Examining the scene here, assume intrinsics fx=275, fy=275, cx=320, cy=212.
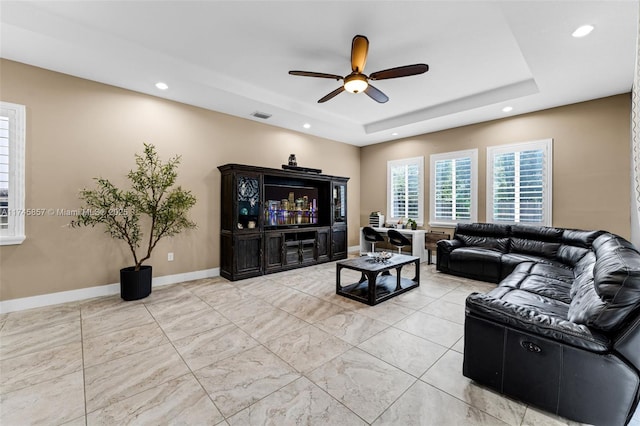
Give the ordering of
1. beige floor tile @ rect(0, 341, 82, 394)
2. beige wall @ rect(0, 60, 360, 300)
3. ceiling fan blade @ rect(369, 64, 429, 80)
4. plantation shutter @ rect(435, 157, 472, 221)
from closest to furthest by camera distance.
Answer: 1. beige floor tile @ rect(0, 341, 82, 394)
2. ceiling fan blade @ rect(369, 64, 429, 80)
3. beige wall @ rect(0, 60, 360, 300)
4. plantation shutter @ rect(435, 157, 472, 221)

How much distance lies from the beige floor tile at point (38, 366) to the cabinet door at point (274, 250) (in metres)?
2.95

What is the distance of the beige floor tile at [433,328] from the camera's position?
2.73 m

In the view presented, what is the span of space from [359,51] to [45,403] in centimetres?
392

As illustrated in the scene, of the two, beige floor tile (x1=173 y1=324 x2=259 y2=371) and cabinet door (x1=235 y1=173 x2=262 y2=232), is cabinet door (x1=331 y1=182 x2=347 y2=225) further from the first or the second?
beige floor tile (x1=173 y1=324 x2=259 y2=371)

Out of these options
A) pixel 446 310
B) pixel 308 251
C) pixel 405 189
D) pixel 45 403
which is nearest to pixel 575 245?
pixel 446 310

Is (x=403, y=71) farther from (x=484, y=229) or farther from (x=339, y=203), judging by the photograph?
(x=339, y=203)

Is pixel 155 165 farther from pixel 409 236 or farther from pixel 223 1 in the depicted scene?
pixel 409 236

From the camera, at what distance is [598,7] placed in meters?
2.40

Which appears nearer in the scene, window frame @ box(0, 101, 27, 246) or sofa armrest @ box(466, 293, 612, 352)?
sofa armrest @ box(466, 293, 612, 352)

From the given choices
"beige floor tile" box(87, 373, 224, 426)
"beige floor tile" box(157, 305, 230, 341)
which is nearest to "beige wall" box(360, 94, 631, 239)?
"beige floor tile" box(157, 305, 230, 341)

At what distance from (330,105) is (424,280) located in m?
3.65

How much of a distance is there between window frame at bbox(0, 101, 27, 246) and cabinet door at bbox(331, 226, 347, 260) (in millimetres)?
4934

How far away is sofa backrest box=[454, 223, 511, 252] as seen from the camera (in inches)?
199

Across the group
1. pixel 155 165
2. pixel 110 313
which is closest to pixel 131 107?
pixel 155 165
